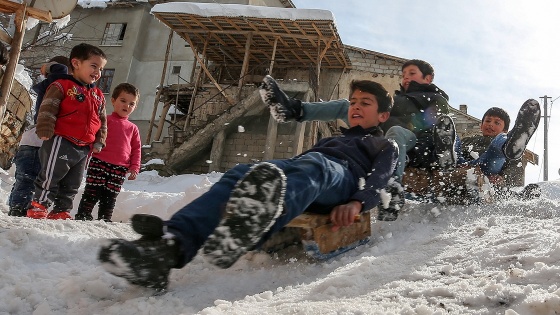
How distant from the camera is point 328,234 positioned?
224 cm

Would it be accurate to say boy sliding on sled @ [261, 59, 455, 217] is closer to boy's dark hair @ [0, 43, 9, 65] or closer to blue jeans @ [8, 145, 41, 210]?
blue jeans @ [8, 145, 41, 210]

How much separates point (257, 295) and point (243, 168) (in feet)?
1.79

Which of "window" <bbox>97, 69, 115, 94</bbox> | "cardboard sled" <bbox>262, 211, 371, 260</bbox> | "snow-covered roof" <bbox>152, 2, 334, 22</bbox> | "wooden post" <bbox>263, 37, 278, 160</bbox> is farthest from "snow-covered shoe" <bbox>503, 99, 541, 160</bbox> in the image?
"window" <bbox>97, 69, 115, 94</bbox>

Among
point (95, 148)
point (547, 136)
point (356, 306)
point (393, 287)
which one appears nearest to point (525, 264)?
point (393, 287)

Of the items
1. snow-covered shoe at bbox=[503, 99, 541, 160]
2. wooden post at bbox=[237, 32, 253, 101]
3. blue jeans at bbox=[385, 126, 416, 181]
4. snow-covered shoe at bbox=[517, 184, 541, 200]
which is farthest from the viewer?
wooden post at bbox=[237, 32, 253, 101]

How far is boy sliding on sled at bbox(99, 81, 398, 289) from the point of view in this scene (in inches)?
57.1

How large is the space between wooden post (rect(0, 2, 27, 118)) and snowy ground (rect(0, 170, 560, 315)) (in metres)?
1.62

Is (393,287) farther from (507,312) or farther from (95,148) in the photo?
(95,148)

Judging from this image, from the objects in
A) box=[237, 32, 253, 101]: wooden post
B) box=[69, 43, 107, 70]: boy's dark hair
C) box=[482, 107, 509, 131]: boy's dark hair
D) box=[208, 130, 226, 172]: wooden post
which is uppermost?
box=[237, 32, 253, 101]: wooden post

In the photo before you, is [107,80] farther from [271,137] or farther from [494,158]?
[494,158]

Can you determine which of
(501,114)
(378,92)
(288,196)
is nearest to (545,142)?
(501,114)

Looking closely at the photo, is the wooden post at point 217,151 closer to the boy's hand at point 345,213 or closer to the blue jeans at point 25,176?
the blue jeans at point 25,176

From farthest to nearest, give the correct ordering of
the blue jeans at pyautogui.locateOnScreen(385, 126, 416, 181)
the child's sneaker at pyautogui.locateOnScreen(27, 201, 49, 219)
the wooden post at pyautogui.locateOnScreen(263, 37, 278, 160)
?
the wooden post at pyautogui.locateOnScreen(263, 37, 278, 160) < the blue jeans at pyautogui.locateOnScreen(385, 126, 416, 181) < the child's sneaker at pyautogui.locateOnScreen(27, 201, 49, 219)

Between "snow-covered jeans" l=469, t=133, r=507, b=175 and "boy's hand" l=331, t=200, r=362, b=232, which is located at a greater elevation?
"snow-covered jeans" l=469, t=133, r=507, b=175
